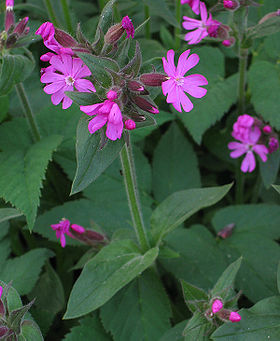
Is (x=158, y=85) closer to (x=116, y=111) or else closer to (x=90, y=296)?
(x=116, y=111)

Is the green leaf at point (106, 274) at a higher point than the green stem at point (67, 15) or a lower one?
lower

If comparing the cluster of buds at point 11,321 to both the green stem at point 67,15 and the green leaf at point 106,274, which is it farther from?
the green stem at point 67,15

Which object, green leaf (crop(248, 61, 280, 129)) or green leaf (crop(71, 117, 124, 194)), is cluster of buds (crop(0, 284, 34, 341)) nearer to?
green leaf (crop(71, 117, 124, 194))

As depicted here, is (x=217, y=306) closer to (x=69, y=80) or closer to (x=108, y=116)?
(x=108, y=116)

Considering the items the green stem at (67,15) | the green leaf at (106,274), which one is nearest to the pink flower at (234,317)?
the green leaf at (106,274)

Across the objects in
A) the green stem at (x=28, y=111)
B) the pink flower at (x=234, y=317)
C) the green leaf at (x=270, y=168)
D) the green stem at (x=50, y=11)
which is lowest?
the green leaf at (x=270, y=168)

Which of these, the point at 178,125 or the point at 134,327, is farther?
the point at 178,125

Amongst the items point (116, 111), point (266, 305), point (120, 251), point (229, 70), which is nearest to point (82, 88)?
point (116, 111)
